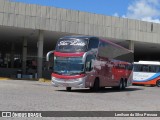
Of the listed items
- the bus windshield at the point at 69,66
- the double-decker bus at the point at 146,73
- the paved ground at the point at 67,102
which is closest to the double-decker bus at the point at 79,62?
the bus windshield at the point at 69,66

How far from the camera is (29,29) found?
40156 millimetres

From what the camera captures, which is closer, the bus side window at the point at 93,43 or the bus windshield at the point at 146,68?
the bus side window at the point at 93,43

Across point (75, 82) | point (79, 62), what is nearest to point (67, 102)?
point (75, 82)

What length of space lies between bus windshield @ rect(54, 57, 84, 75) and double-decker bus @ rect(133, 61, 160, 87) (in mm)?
17516

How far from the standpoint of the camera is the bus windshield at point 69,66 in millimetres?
24328

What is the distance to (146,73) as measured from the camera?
134 feet

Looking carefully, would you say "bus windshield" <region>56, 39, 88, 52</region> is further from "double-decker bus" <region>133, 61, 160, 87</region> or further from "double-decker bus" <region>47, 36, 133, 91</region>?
"double-decker bus" <region>133, 61, 160, 87</region>

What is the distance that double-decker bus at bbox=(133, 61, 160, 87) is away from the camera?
40.8 meters

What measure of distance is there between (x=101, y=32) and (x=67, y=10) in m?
4.97

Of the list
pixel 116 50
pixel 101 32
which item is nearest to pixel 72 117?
pixel 116 50

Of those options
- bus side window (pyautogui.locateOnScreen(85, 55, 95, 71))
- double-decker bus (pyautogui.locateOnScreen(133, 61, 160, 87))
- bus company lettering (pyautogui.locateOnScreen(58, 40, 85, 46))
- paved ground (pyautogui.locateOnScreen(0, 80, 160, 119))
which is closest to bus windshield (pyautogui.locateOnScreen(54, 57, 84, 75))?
bus side window (pyautogui.locateOnScreen(85, 55, 95, 71))

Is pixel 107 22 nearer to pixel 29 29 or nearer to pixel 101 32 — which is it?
pixel 101 32

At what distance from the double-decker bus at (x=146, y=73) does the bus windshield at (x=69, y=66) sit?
17516 mm

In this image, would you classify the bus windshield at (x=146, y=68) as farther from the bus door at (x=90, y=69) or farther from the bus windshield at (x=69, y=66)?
the bus windshield at (x=69, y=66)
